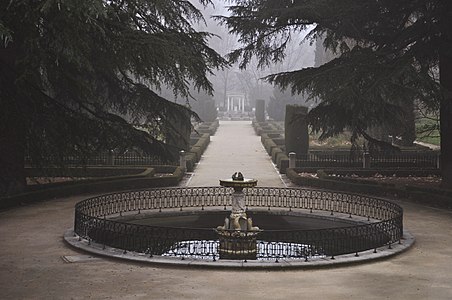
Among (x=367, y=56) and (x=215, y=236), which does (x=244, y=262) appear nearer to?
(x=215, y=236)

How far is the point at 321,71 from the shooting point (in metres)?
20.6

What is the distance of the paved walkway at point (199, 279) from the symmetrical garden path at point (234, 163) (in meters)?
11.8

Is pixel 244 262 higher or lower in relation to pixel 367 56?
lower

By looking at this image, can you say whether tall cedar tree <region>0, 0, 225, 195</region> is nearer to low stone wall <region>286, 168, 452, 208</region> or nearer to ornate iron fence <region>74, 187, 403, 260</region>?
ornate iron fence <region>74, 187, 403, 260</region>

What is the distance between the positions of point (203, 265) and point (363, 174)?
656 inches

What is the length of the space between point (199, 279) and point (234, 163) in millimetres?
20955

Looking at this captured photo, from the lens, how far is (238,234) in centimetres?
1356

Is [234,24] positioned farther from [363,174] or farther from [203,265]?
[203,265]

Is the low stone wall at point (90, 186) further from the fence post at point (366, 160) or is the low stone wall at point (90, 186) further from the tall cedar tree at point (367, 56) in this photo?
the fence post at point (366, 160)

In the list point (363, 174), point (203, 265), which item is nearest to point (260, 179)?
point (363, 174)

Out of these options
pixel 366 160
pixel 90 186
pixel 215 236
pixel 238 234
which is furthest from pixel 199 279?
pixel 366 160

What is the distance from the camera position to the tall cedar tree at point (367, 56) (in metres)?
18.1

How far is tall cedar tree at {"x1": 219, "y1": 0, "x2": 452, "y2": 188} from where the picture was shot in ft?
59.4

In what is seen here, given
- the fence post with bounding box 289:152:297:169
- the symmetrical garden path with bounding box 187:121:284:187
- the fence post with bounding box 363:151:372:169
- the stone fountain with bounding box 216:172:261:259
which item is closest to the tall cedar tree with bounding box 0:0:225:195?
the stone fountain with bounding box 216:172:261:259
